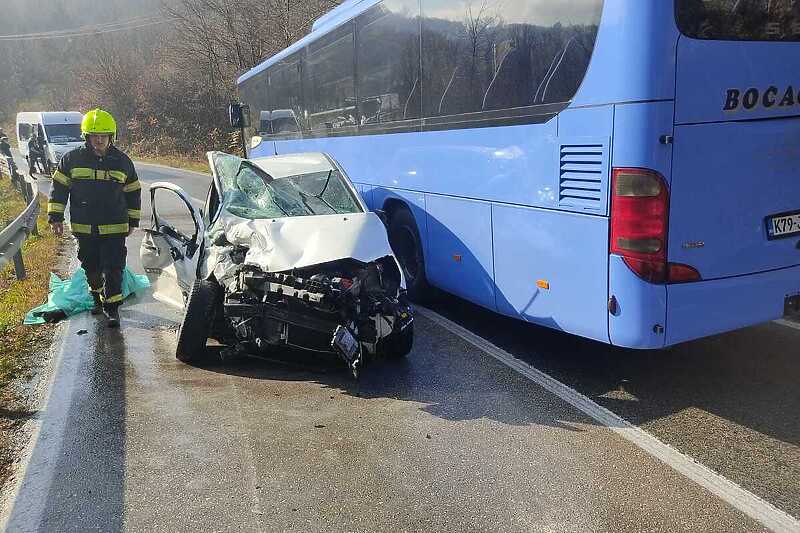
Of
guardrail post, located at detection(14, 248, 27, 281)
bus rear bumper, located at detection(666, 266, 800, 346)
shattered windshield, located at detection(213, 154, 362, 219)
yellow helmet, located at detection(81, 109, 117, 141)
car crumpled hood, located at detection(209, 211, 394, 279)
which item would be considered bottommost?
guardrail post, located at detection(14, 248, 27, 281)

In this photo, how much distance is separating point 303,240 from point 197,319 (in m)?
1.09

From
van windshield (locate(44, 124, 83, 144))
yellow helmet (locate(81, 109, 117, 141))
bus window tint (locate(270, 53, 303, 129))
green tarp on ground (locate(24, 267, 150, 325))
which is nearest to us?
yellow helmet (locate(81, 109, 117, 141))

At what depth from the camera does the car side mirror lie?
43.2ft

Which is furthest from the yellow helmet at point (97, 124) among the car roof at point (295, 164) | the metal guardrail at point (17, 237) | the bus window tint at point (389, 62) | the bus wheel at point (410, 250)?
the bus wheel at point (410, 250)

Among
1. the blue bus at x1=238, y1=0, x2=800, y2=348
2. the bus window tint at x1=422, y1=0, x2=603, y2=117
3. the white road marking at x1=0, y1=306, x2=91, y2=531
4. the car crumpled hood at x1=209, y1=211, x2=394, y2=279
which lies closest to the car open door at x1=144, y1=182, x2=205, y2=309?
the car crumpled hood at x1=209, y1=211, x2=394, y2=279

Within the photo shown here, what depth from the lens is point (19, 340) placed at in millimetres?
6164

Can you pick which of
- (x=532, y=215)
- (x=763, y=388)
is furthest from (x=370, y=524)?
(x=763, y=388)

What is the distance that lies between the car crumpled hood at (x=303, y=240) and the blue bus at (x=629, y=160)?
108 centimetres

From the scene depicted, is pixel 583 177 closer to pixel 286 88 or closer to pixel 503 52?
pixel 503 52

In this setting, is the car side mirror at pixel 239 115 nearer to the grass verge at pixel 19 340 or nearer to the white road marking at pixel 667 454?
the grass verge at pixel 19 340

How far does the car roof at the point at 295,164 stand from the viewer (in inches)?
250

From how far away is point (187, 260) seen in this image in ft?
21.5

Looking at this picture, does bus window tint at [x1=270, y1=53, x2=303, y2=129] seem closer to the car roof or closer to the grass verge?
the car roof

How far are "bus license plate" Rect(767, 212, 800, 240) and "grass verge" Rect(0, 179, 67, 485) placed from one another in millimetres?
5002
